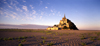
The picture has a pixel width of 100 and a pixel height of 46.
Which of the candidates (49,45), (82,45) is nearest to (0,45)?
(49,45)

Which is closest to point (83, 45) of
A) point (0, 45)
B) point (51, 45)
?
point (51, 45)

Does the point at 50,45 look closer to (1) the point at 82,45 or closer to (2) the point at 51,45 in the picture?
(2) the point at 51,45

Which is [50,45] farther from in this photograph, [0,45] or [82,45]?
[0,45]

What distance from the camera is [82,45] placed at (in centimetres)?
655

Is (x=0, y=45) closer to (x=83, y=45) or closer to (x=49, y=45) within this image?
(x=49, y=45)

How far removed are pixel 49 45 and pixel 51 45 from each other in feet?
0.79

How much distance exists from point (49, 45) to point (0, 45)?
17.7 ft

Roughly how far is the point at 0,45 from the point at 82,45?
9.10 meters

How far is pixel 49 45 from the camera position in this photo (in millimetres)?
6574

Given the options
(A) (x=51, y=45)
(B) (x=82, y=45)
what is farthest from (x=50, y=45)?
(B) (x=82, y=45)

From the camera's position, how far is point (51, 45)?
6492 millimetres

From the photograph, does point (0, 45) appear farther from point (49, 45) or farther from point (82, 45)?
point (82, 45)

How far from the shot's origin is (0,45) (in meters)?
6.41

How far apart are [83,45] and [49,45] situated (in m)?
3.81
